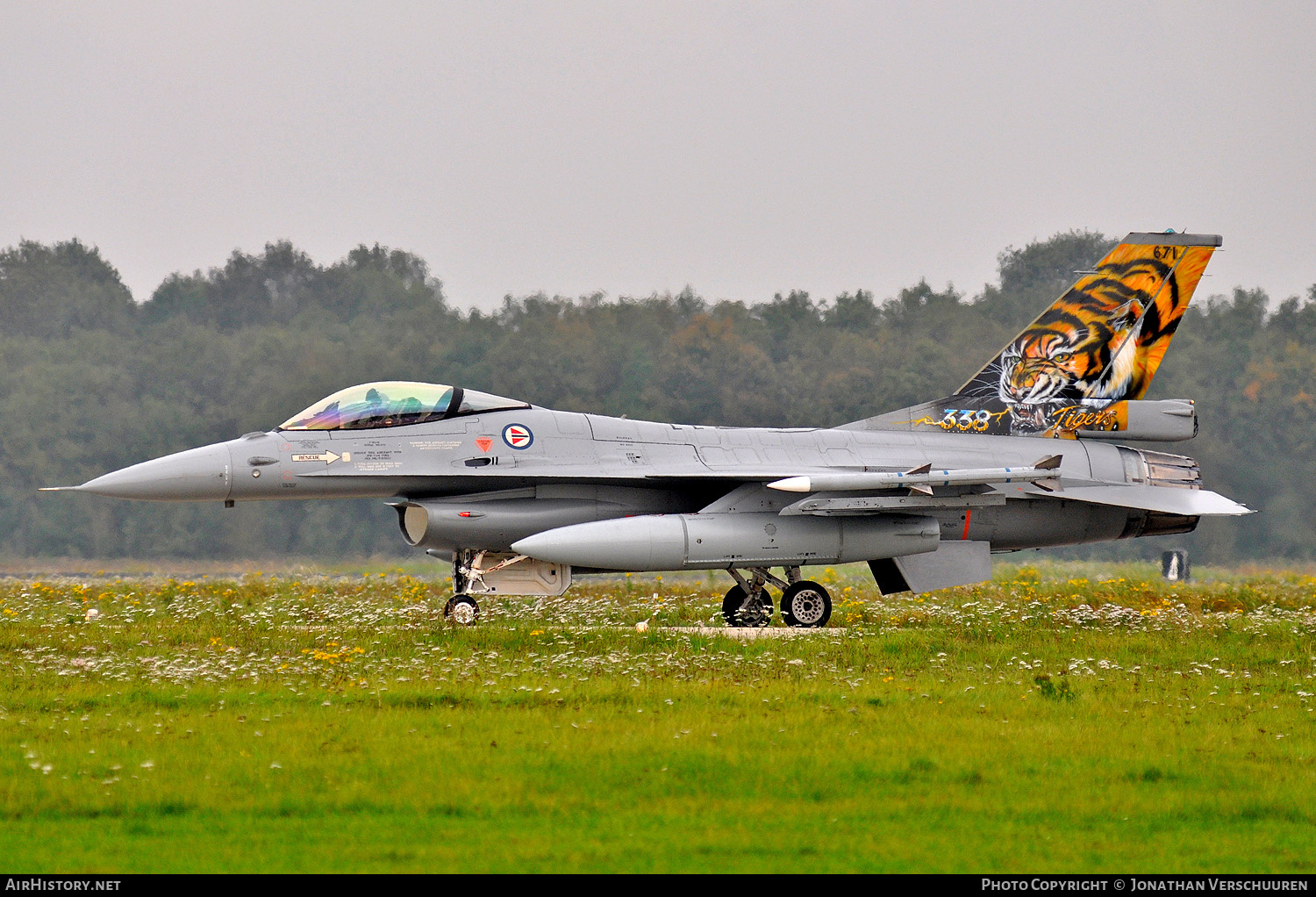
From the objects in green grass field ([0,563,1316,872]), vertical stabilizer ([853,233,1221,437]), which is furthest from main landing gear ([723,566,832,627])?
vertical stabilizer ([853,233,1221,437])

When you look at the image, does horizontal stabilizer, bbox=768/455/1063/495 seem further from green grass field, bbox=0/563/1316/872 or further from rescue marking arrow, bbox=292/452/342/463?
rescue marking arrow, bbox=292/452/342/463

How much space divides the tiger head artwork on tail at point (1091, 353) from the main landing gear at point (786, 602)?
2.54 meters

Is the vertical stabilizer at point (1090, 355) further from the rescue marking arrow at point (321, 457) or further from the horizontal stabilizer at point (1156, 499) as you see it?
the rescue marking arrow at point (321, 457)

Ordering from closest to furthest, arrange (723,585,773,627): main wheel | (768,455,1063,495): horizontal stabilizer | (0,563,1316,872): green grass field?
(0,563,1316,872): green grass field → (768,455,1063,495): horizontal stabilizer → (723,585,773,627): main wheel

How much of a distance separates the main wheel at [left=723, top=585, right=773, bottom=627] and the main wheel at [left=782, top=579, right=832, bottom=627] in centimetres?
26

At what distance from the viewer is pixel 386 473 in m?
12.5

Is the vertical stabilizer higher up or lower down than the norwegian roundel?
higher up

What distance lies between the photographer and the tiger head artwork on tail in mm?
14469

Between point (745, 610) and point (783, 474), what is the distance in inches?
62.1

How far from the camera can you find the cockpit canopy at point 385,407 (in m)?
12.6

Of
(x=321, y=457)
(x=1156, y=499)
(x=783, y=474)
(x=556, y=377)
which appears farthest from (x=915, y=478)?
(x=556, y=377)

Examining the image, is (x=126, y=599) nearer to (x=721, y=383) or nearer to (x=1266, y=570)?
(x=721, y=383)
